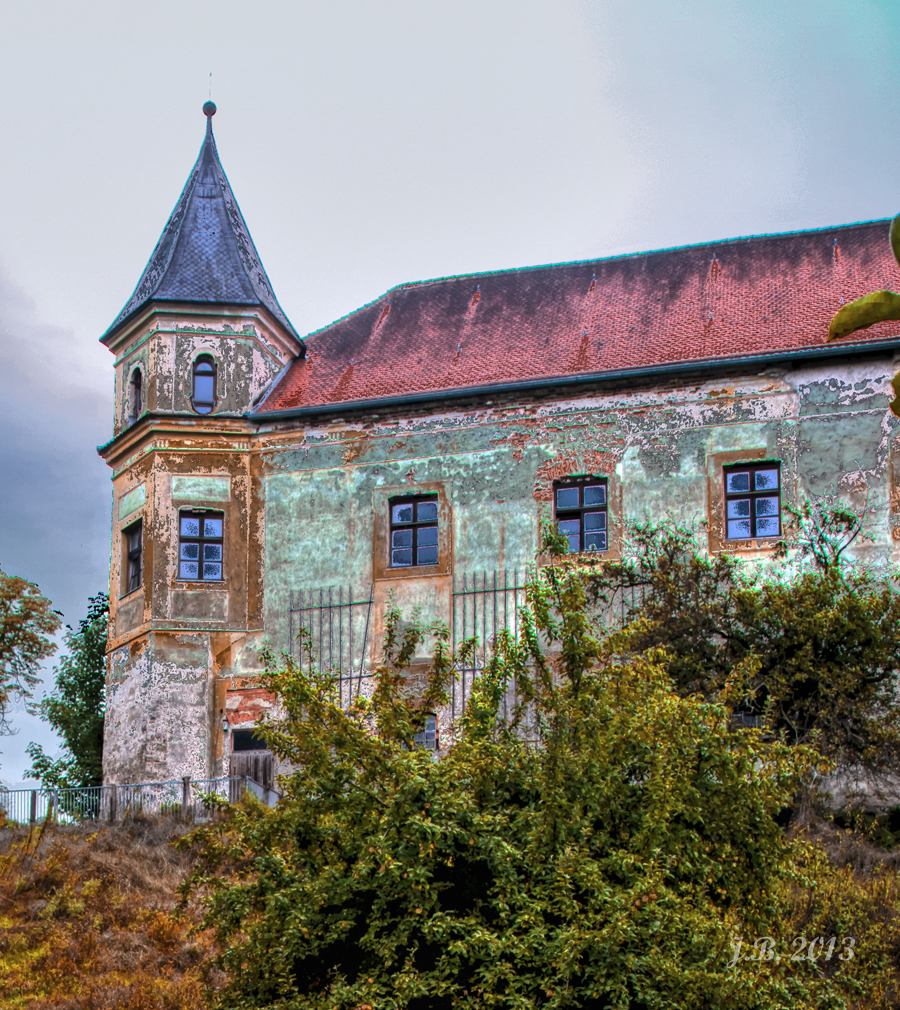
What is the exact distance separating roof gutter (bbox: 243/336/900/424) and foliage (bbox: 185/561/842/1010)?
44.3 feet

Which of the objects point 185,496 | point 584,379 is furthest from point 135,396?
point 584,379

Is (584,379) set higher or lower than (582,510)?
higher

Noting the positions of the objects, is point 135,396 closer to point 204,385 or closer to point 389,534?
point 204,385

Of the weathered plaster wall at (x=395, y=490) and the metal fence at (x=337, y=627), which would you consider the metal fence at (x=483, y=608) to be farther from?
the metal fence at (x=337, y=627)

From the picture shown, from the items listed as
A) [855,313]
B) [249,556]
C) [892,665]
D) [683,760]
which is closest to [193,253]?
[249,556]

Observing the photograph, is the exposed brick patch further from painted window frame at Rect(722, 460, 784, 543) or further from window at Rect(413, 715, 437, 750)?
window at Rect(413, 715, 437, 750)

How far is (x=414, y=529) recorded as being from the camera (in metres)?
29.3

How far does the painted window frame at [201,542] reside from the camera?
29688mm

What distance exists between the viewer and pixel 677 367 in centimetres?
2833

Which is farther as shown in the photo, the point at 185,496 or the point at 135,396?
the point at 135,396

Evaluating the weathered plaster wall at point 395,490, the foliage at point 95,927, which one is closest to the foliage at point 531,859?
the foliage at point 95,927

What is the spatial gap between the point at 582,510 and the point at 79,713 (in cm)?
1209

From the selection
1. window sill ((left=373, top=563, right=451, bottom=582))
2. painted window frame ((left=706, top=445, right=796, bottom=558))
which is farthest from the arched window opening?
painted window frame ((left=706, top=445, right=796, bottom=558))

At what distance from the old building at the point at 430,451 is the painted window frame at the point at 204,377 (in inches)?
1.7
